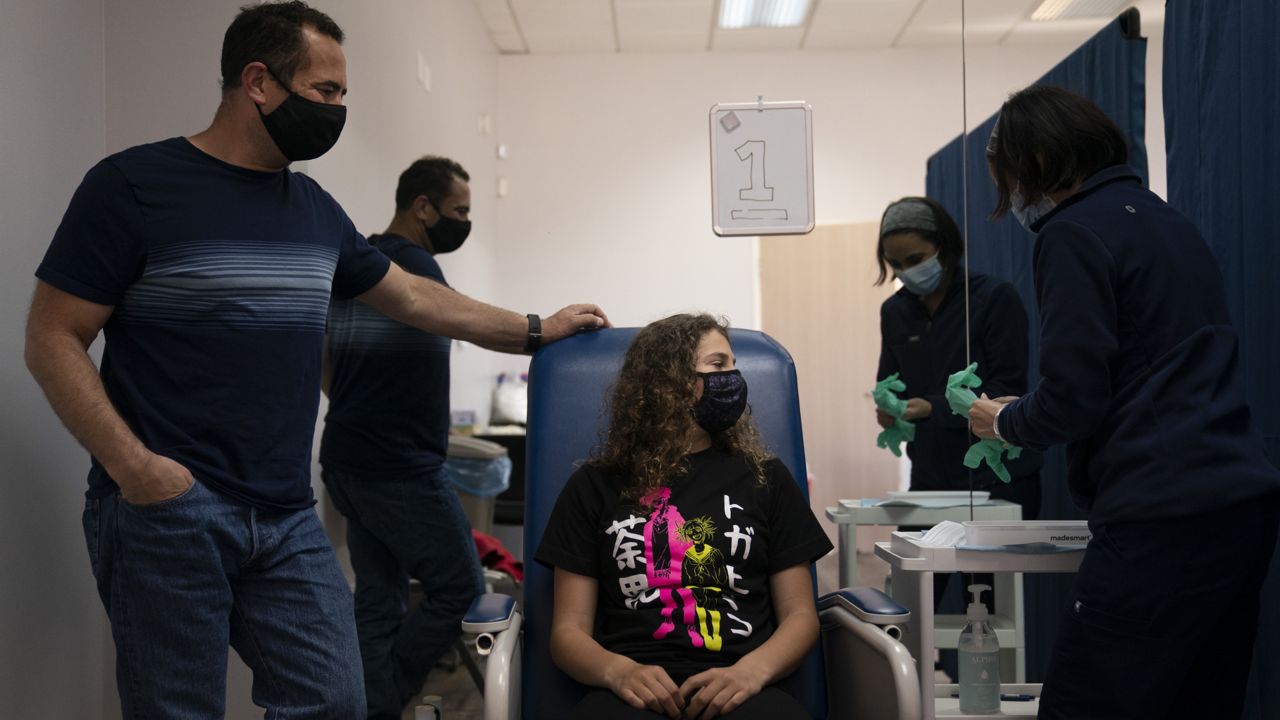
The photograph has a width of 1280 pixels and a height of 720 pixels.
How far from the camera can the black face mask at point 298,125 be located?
1.53m

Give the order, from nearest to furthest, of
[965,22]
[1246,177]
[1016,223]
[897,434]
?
[1246,177] → [897,434] → [1016,223] → [965,22]

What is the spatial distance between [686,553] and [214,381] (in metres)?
0.74

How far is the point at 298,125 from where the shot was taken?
5.04 feet

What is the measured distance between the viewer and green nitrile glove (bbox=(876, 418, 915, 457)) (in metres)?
2.59

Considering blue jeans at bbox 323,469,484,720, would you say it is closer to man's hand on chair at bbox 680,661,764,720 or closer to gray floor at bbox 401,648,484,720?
gray floor at bbox 401,648,484,720

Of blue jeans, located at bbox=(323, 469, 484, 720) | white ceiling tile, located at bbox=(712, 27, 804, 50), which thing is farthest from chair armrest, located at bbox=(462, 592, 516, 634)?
white ceiling tile, located at bbox=(712, 27, 804, 50)

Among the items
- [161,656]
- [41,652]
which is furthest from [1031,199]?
[41,652]

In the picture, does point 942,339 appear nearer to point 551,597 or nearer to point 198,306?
point 551,597

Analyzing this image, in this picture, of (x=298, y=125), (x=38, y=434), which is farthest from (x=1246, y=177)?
(x=38, y=434)

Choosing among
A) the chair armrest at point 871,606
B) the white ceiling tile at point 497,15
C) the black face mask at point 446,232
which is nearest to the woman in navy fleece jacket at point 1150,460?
the chair armrest at point 871,606

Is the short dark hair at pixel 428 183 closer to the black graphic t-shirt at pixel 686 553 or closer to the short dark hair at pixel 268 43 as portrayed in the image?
the short dark hair at pixel 268 43

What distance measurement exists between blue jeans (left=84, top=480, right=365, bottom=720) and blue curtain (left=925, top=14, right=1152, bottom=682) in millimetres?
1418

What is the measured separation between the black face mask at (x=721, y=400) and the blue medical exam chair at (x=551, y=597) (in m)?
0.18

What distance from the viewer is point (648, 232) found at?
5824 mm
